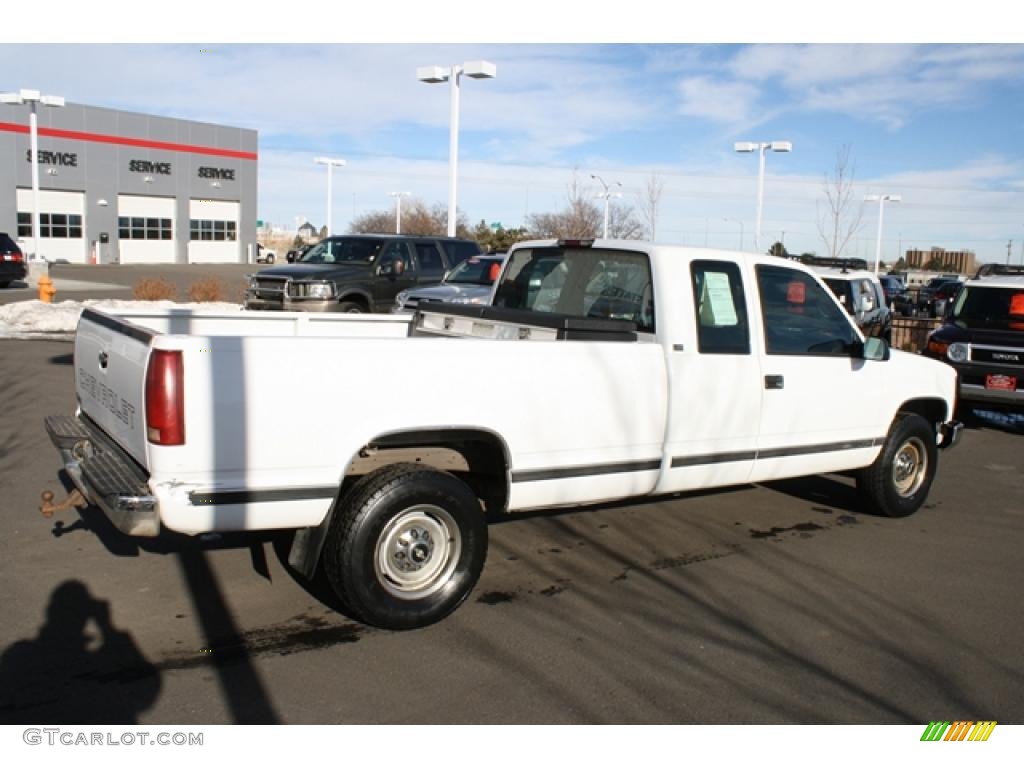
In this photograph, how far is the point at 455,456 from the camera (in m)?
5.12

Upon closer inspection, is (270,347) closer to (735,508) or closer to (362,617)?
(362,617)

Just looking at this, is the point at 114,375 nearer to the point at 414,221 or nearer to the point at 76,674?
the point at 76,674

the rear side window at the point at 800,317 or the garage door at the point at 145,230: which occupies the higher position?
the garage door at the point at 145,230

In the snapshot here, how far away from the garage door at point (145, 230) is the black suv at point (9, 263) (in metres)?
28.6

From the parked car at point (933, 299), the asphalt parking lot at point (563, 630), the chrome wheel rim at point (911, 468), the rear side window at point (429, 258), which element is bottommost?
the asphalt parking lot at point (563, 630)

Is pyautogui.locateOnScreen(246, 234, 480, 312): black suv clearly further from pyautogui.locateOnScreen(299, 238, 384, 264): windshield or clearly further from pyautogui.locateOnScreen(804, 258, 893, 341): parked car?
pyautogui.locateOnScreen(804, 258, 893, 341): parked car

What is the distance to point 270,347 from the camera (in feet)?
13.6

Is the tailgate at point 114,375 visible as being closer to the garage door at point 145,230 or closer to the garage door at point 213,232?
the garage door at point 145,230

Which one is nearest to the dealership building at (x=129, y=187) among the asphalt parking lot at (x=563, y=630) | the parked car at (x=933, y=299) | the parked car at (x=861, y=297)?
the parked car at (x=933, y=299)

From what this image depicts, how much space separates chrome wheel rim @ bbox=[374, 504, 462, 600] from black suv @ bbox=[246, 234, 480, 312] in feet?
34.1

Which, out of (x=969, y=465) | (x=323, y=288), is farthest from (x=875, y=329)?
(x=323, y=288)

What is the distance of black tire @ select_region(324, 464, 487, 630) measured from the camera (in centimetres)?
449

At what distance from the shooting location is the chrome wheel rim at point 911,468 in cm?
725

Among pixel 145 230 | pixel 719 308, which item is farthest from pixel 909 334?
pixel 145 230
